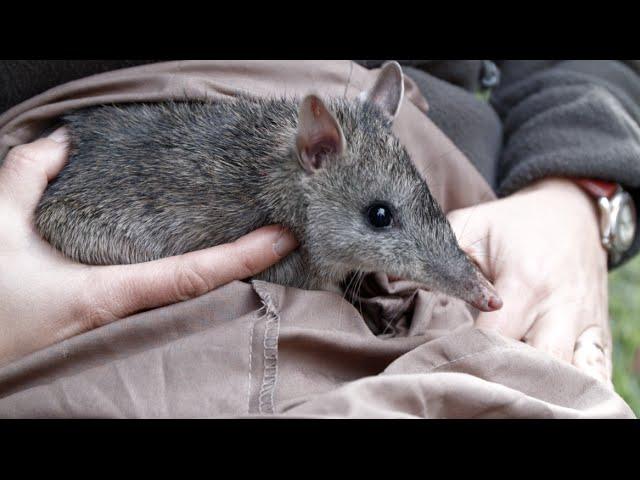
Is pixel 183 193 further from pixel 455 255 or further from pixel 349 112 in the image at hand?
pixel 455 255

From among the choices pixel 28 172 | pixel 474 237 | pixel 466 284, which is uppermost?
pixel 28 172

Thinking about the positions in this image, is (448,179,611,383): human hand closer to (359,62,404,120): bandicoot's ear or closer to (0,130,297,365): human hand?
(359,62,404,120): bandicoot's ear

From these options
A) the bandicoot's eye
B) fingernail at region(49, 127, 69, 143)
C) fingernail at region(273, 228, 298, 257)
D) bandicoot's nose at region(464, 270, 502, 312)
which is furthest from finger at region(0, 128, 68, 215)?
bandicoot's nose at region(464, 270, 502, 312)

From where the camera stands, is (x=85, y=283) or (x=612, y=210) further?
(x=612, y=210)

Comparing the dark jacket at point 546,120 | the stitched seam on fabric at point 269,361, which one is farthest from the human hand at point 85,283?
the dark jacket at point 546,120

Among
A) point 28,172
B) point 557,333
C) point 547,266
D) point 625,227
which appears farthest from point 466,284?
point 28,172

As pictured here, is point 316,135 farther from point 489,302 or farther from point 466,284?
point 489,302

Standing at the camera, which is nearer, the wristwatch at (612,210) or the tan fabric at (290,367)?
the tan fabric at (290,367)

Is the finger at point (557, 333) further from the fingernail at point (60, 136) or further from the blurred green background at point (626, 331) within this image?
the fingernail at point (60, 136)
